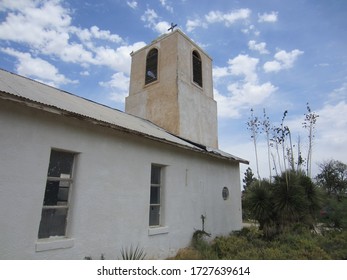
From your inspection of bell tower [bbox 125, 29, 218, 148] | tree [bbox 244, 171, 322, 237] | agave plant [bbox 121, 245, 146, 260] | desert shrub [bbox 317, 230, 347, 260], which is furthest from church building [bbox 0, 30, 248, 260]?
desert shrub [bbox 317, 230, 347, 260]

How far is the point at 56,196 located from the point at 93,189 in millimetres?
864

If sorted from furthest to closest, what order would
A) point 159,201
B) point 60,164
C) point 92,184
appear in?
point 159,201 → point 92,184 → point 60,164

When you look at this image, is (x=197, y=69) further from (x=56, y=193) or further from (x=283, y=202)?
(x=56, y=193)

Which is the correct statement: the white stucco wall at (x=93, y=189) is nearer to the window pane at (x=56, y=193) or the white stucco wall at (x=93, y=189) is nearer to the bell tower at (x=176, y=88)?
the window pane at (x=56, y=193)

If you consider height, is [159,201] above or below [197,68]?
below

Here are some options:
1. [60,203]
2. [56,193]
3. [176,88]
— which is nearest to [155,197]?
[60,203]

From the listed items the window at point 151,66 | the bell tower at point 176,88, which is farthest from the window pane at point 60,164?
the window at point 151,66

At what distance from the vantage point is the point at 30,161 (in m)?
5.49

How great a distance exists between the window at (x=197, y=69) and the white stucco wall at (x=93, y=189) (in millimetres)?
6831

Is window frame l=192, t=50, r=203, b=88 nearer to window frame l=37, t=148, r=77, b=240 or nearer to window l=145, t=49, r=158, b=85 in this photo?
window l=145, t=49, r=158, b=85

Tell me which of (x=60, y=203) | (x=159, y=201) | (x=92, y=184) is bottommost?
(x=60, y=203)

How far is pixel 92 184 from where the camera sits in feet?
21.5

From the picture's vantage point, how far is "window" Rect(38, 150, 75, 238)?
586 centimetres

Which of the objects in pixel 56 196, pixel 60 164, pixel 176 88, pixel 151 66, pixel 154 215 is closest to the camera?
pixel 56 196
